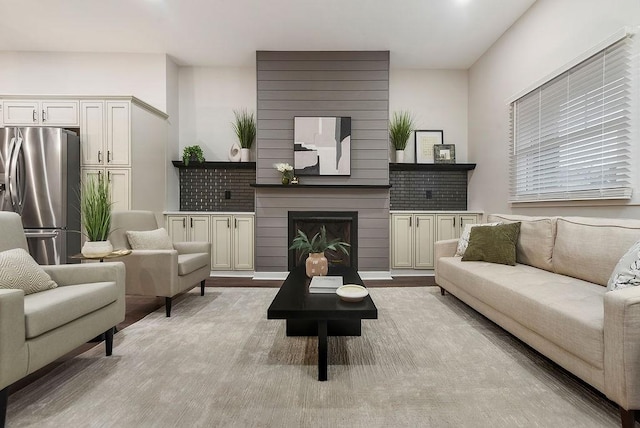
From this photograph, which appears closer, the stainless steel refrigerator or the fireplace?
the stainless steel refrigerator

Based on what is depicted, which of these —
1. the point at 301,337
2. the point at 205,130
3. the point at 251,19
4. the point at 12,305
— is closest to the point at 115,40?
the point at 205,130

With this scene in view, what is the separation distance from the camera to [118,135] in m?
3.89

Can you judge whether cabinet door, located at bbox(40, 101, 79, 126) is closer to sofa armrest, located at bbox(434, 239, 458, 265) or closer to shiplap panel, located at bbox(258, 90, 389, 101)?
shiplap panel, located at bbox(258, 90, 389, 101)

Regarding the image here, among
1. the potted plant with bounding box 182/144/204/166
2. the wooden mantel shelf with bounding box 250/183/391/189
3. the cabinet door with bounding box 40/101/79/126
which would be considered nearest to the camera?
the cabinet door with bounding box 40/101/79/126

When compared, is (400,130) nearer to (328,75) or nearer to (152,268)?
(328,75)

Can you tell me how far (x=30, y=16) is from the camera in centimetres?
368

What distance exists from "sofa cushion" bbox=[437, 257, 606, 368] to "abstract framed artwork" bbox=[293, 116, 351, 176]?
7.15 ft

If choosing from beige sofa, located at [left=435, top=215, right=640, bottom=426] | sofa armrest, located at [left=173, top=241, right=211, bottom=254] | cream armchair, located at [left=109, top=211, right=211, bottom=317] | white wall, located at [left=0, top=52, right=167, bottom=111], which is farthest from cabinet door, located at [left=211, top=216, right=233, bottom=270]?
beige sofa, located at [left=435, top=215, right=640, bottom=426]

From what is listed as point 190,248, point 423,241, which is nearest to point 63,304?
point 190,248

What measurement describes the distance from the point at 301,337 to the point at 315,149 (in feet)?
8.95

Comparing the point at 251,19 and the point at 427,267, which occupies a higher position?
the point at 251,19

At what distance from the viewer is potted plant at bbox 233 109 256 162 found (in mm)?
4758

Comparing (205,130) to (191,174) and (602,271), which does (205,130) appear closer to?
(191,174)

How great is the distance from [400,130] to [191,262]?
11.2 ft
